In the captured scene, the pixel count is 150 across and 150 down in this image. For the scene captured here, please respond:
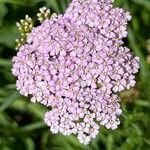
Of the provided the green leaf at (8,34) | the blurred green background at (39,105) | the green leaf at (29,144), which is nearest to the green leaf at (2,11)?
the blurred green background at (39,105)

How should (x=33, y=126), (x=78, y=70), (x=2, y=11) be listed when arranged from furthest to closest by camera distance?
(x=33, y=126), (x=2, y=11), (x=78, y=70)

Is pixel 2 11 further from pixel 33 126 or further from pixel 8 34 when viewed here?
pixel 33 126

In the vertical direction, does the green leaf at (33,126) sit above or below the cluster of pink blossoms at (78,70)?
below

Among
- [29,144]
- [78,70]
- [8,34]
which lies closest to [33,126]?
[29,144]

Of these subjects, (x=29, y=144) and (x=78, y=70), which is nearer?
(x=78, y=70)

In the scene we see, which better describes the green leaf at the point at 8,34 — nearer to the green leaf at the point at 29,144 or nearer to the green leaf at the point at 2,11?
the green leaf at the point at 2,11

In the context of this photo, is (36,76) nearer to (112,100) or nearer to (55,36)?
(55,36)

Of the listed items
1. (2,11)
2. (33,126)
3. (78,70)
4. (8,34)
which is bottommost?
(33,126)

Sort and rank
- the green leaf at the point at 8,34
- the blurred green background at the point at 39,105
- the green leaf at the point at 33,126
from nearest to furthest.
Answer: the green leaf at the point at 8,34
the blurred green background at the point at 39,105
the green leaf at the point at 33,126
